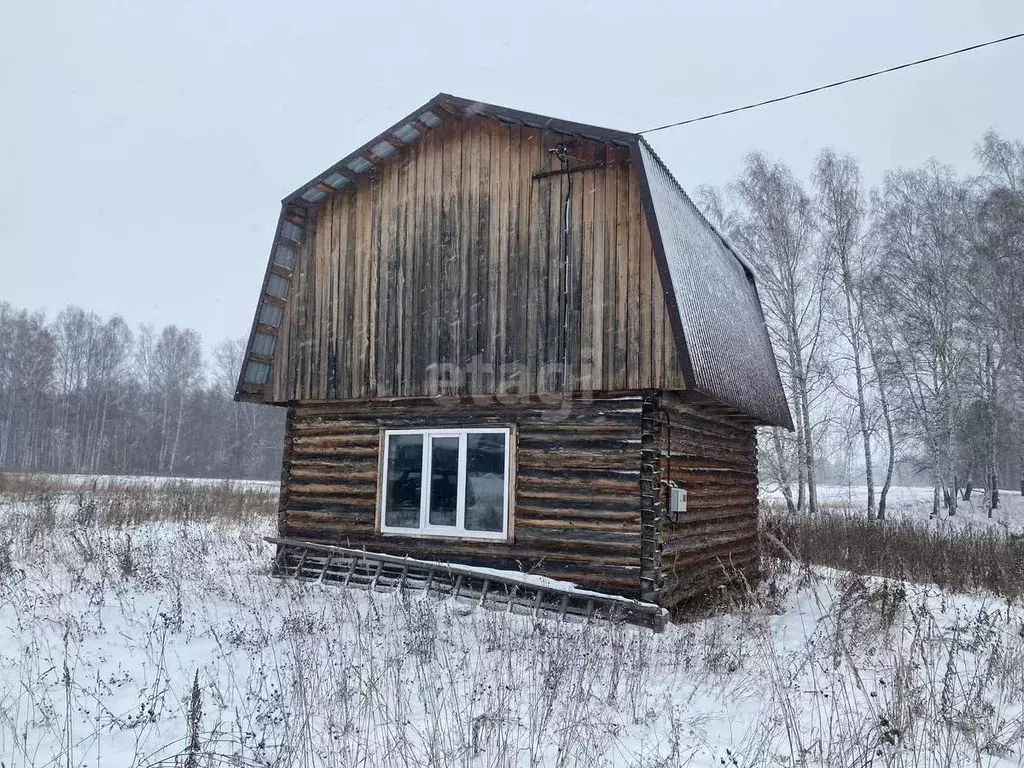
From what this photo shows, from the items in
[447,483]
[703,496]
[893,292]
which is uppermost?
[893,292]

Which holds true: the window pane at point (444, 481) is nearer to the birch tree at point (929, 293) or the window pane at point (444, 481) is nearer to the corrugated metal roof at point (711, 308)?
the corrugated metal roof at point (711, 308)

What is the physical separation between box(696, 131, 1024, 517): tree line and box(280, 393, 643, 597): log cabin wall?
1662cm

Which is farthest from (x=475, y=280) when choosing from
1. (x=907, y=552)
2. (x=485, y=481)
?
(x=907, y=552)

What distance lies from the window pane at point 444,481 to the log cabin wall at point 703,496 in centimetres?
278

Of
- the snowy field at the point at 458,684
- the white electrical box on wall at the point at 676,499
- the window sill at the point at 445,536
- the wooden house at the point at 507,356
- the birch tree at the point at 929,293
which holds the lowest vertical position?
the snowy field at the point at 458,684

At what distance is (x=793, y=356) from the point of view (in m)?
25.2

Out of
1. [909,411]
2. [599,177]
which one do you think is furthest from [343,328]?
[909,411]

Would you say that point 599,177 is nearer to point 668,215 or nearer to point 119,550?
point 668,215

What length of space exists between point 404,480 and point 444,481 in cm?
72

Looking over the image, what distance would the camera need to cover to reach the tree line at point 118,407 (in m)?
50.9

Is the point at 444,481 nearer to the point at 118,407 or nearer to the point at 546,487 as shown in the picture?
the point at 546,487

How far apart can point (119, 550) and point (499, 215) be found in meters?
8.17

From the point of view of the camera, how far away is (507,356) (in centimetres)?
1030

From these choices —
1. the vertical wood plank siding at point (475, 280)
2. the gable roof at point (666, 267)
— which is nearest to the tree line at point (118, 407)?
the gable roof at point (666, 267)
